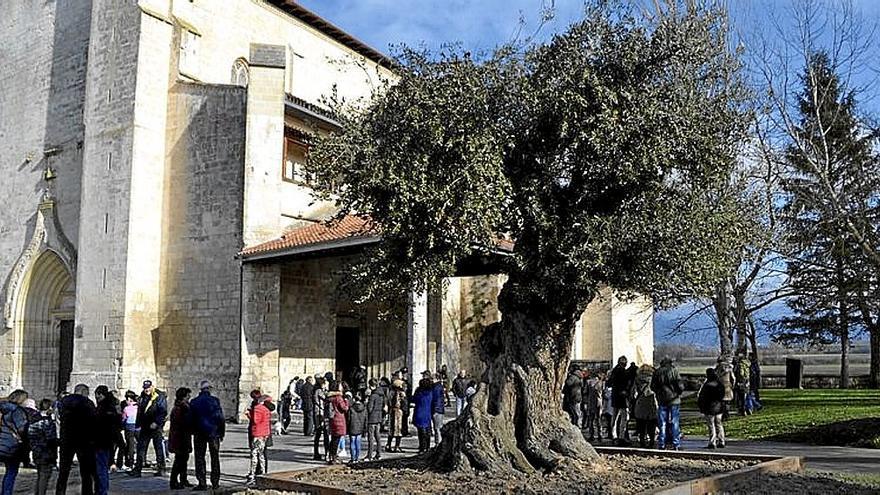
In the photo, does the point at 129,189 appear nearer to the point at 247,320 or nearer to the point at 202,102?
the point at 202,102

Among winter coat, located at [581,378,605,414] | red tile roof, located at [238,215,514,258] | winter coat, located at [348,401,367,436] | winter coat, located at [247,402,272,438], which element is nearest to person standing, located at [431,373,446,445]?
winter coat, located at [348,401,367,436]

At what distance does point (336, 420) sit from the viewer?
13.4m

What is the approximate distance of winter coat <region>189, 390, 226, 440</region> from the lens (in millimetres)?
11297

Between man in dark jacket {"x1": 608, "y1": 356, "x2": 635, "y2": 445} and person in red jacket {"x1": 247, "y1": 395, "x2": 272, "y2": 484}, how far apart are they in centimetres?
694

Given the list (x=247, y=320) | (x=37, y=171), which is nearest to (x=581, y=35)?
(x=247, y=320)

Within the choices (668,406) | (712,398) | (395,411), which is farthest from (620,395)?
(395,411)

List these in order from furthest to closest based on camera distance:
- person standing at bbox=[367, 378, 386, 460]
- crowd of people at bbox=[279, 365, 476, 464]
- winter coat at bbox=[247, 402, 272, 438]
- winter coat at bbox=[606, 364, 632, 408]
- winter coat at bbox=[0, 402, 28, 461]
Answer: winter coat at bbox=[606, 364, 632, 408] → person standing at bbox=[367, 378, 386, 460] → crowd of people at bbox=[279, 365, 476, 464] → winter coat at bbox=[247, 402, 272, 438] → winter coat at bbox=[0, 402, 28, 461]

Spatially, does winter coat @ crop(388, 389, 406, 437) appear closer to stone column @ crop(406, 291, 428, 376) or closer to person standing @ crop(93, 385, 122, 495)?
stone column @ crop(406, 291, 428, 376)

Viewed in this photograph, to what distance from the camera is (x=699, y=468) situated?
10.6 metres

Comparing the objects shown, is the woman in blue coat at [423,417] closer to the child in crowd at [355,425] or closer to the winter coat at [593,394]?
the child in crowd at [355,425]

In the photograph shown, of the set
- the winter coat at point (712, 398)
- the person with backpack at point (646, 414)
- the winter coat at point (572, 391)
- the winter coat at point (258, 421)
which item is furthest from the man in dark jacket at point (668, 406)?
the winter coat at point (258, 421)

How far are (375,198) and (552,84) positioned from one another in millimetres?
2483

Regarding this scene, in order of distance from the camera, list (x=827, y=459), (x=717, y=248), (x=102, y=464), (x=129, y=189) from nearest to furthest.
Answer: (x=717, y=248) < (x=102, y=464) < (x=827, y=459) < (x=129, y=189)

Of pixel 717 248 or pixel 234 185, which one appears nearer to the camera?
pixel 717 248
